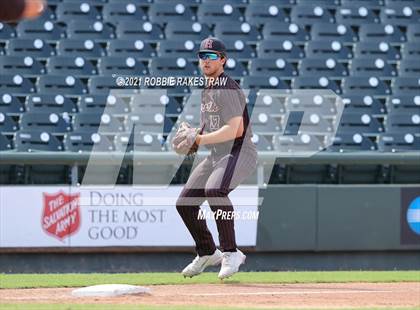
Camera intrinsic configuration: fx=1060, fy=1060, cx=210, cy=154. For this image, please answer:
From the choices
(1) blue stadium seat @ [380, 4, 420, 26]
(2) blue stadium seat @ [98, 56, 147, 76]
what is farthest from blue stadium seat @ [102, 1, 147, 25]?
(1) blue stadium seat @ [380, 4, 420, 26]

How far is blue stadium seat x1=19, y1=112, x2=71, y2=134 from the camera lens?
13.8m

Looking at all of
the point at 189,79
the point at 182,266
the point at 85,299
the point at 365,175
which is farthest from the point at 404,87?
the point at 85,299

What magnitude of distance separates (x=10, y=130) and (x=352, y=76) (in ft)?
16.8

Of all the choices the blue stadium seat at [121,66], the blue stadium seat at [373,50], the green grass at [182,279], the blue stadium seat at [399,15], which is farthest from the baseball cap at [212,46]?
the blue stadium seat at [399,15]

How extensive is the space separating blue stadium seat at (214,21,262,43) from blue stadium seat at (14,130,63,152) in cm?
354

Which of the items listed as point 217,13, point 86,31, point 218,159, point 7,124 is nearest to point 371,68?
point 217,13

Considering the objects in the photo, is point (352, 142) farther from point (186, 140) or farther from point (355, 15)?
point (186, 140)

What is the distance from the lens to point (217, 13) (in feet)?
53.4

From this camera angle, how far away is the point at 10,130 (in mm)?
13805

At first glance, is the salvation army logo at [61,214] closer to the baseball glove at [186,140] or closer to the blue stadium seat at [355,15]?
the baseball glove at [186,140]

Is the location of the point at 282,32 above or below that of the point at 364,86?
above

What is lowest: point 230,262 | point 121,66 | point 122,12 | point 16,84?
point 230,262

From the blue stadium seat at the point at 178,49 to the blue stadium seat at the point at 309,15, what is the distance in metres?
1.92

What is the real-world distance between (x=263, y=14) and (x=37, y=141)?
4674mm
